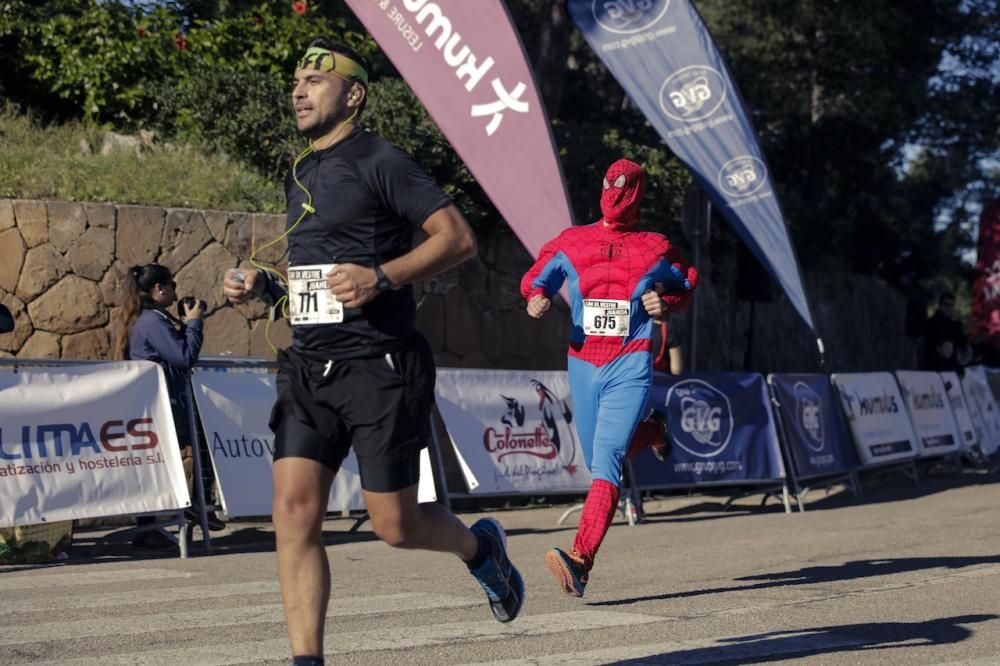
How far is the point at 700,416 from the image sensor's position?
43.4ft

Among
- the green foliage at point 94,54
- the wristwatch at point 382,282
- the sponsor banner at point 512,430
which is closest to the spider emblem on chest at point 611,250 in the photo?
the wristwatch at point 382,282

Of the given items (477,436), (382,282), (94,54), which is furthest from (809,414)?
(382,282)

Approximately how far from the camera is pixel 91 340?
12.7 meters

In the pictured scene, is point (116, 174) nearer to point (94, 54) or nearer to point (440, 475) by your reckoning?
point (94, 54)

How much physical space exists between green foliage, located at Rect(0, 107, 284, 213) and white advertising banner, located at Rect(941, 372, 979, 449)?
8.16 meters

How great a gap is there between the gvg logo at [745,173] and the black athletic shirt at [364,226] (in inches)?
388

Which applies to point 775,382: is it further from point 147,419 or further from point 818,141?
point 818,141

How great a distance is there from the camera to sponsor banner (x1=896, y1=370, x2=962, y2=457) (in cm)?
1684

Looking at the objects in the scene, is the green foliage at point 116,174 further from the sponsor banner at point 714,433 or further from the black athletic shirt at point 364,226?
the black athletic shirt at point 364,226

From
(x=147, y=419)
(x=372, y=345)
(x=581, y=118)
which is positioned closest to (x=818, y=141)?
(x=581, y=118)

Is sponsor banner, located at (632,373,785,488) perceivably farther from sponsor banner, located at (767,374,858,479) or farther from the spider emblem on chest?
the spider emblem on chest

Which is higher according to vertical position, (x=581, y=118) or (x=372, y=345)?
(x=581, y=118)

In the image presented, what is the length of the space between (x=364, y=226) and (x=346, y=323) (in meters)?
0.32

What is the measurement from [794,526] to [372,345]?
7462 mm
